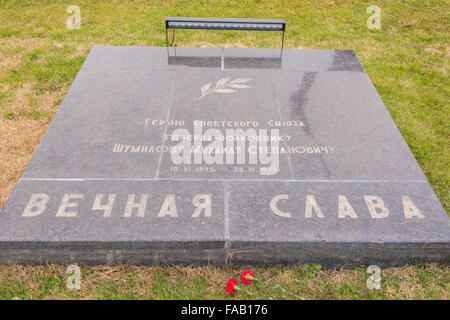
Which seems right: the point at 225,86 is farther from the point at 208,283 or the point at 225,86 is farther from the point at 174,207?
the point at 208,283

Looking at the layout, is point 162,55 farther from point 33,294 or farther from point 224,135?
point 33,294

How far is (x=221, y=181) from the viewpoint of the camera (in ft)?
11.5

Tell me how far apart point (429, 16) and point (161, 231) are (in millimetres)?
8872

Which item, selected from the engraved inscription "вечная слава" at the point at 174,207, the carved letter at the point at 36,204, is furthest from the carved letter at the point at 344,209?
the carved letter at the point at 36,204

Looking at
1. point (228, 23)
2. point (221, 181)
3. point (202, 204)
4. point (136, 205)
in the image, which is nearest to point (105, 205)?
point (136, 205)

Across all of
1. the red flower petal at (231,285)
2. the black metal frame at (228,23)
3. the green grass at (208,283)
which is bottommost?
the green grass at (208,283)

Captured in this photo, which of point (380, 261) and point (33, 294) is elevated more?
point (380, 261)

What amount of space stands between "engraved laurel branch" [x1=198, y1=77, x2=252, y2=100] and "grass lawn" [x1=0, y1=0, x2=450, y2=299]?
232 centimetres

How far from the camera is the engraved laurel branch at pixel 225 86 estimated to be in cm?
488

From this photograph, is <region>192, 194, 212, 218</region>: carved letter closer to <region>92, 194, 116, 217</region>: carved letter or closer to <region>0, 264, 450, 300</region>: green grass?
<region>0, 264, 450, 300</region>: green grass

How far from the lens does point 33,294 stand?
3006mm

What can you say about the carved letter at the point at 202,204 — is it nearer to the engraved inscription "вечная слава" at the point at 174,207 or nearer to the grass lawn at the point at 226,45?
the engraved inscription "вечная слава" at the point at 174,207

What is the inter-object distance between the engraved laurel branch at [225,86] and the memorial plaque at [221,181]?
0.03 metres
